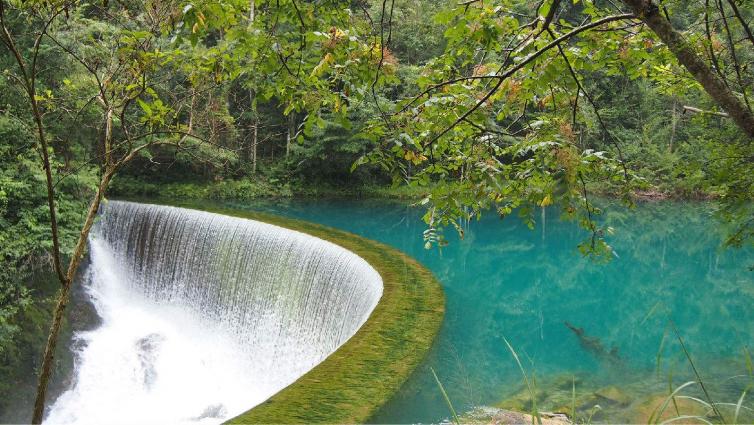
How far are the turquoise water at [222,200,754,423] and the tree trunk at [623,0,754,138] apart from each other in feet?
2.67

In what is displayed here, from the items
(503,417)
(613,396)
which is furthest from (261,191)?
(503,417)

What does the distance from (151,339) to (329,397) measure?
5208 mm

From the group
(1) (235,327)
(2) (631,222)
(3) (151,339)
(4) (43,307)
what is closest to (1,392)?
(4) (43,307)

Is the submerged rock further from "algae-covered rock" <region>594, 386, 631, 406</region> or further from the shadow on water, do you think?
the shadow on water

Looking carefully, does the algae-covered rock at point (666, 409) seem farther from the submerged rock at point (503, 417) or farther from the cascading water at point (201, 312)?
the cascading water at point (201, 312)

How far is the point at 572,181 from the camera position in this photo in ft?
5.49

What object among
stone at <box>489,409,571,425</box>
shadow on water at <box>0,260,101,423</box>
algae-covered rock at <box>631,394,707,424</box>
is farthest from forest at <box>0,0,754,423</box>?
stone at <box>489,409,571,425</box>

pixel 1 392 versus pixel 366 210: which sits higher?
pixel 366 210

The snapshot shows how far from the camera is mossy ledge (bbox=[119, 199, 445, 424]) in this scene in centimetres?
322

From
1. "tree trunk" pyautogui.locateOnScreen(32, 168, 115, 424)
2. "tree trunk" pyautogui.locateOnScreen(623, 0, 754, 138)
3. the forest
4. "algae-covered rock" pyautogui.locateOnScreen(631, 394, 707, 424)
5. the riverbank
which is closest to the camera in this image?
"tree trunk" pyautogui.locateOnScreen(623, 0, 754, 138)

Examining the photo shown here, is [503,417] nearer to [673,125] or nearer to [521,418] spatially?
[521,418]

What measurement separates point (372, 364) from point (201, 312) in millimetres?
5126

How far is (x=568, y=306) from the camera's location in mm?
7328

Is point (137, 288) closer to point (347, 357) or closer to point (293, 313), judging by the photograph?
point (293, 313)
